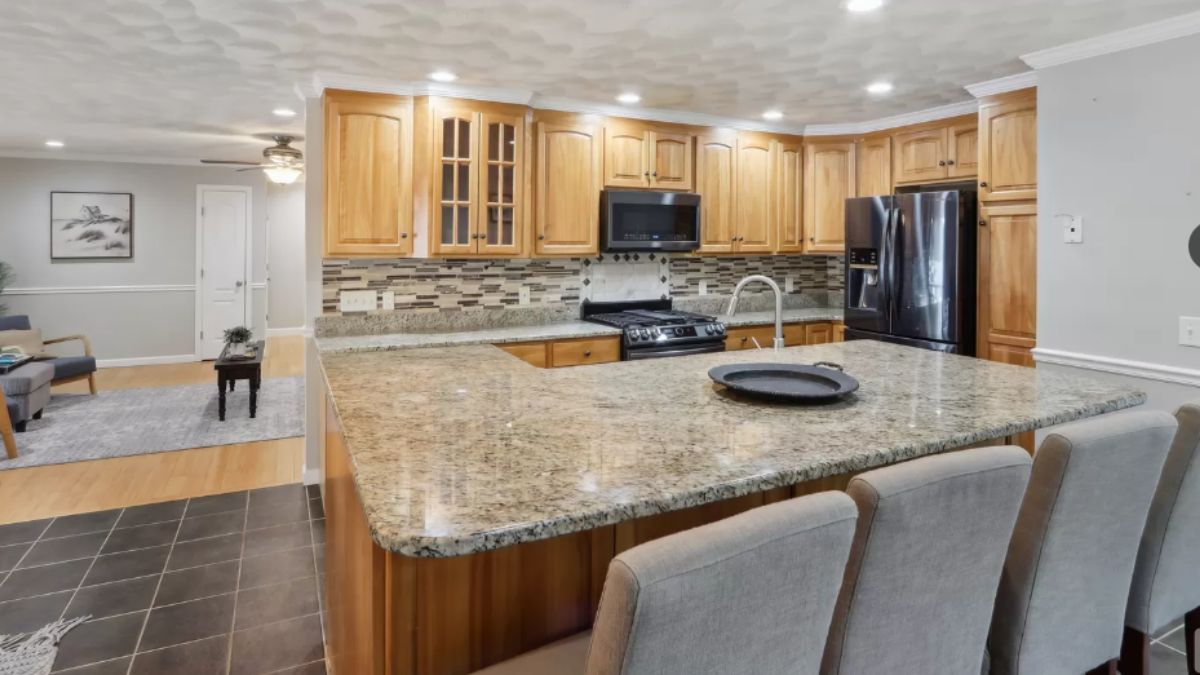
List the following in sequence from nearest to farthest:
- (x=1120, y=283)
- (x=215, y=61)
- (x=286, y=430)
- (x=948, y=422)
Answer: (x=948, y=422) < (x=1120, y=283) < (x=215, y=61) < (x=286, y=430)

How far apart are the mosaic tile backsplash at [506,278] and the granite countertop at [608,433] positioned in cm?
151

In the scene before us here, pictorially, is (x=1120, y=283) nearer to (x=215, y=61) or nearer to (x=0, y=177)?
(x=215, y=61)

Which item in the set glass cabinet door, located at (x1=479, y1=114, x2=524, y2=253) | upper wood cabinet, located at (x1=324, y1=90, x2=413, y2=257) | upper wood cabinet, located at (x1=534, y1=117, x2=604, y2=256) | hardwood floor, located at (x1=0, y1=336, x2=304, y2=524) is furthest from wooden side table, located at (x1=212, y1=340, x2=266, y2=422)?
upper wood cabinet, located at (x1=534, y1=117, x2=604, y2=256)

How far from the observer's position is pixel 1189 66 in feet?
8.64

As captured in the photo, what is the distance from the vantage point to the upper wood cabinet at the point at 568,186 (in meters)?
3.97

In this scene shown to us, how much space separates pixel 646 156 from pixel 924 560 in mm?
3591

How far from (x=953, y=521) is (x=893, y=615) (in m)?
0.17

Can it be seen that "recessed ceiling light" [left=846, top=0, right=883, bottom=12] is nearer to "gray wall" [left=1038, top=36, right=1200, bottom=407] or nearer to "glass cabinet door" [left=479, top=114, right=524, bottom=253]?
"gray wall" [left=1038, top=36, right=1200, bottom=407]

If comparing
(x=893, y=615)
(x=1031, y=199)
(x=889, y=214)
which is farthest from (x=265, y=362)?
(x=893, y=615)

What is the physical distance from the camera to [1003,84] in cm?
351

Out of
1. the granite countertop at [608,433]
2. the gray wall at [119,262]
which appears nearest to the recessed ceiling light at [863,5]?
the granite countertop at [608,433]

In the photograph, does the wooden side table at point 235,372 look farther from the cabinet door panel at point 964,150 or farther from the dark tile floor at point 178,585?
the cabinet door panel at point 964,150

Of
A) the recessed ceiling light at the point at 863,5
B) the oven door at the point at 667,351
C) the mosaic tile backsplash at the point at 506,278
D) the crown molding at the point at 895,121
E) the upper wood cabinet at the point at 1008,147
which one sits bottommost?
the oven door at the point at 667,351

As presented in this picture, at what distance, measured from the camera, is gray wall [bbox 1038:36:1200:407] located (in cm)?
268
